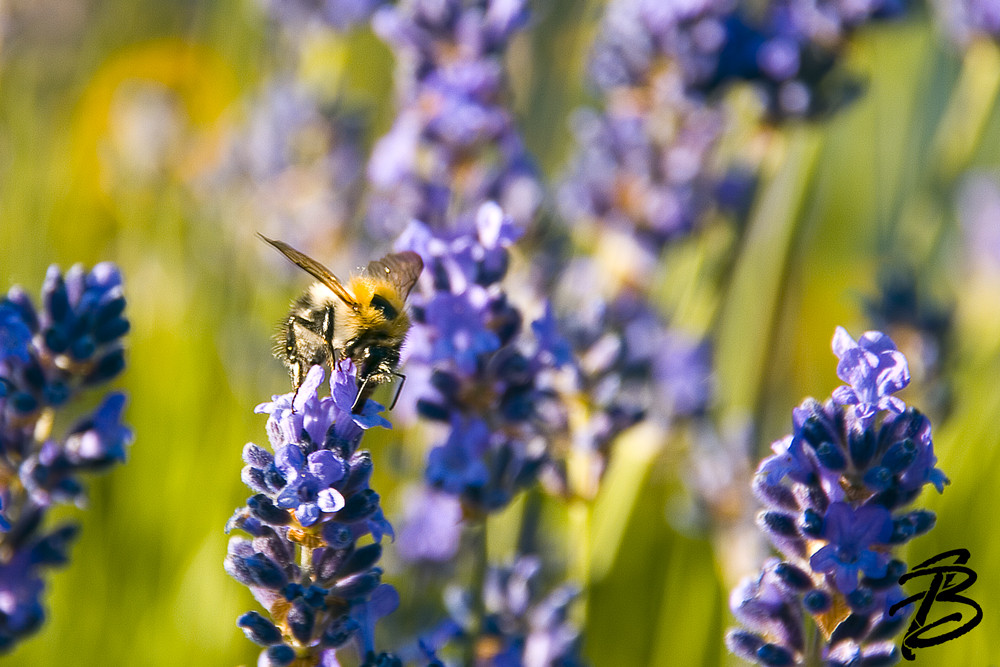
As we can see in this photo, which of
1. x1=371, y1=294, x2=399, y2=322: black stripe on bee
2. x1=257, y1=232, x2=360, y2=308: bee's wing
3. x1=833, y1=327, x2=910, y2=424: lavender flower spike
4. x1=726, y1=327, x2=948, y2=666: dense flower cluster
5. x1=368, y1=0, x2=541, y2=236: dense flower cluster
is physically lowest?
x1=726, y1=327, x2=948, y2=666: dense flower cluster

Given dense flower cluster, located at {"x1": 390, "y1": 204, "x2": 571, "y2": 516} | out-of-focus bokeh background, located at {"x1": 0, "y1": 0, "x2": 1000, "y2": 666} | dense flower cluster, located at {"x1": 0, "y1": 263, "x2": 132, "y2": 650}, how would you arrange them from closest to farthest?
dense flower cluster, located at {"x1": 0, "y1": 263, "x2": 132, "y2": 650}, dense flower cluster, located at {"x1": 390, "y1": 204, "x2": 571, "y2": 516}, out-of-focus bokeh background, located at {"x1": 0, "y1": 0, "x2": 1000, "y2": 666}

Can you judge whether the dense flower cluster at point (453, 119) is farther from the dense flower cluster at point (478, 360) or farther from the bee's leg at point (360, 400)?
the bee's leg at point (360, 400)

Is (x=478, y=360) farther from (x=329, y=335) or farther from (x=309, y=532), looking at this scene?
(x=309, y=532)

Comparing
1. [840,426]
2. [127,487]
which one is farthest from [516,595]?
[127,487]

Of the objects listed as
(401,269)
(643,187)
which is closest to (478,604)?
(401,269)

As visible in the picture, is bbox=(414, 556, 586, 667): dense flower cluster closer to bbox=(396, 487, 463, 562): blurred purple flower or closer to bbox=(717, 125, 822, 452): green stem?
bbox=(396, 487, 463, 562): blurred purple flower

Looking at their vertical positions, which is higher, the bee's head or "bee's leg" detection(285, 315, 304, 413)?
"bee's leg" detection(285, 315, 304, 413)

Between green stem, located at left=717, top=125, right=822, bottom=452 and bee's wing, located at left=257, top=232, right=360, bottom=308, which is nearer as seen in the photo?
bee's wing, located at left=257, top=232, right=360, bottom=308

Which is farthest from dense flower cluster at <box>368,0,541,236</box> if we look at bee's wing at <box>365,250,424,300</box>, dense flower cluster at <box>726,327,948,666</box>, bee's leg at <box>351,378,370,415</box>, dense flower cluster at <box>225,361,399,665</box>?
dense flower cluster at <box>726,327,948,666</box>
